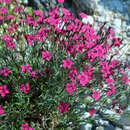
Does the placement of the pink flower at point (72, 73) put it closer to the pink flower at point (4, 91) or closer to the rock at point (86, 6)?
the pink flower at point (4, 91)

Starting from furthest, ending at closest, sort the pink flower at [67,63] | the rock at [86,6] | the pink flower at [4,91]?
the rock at [86,6], the pink flower at [4,91], the pink flower at [67,63]

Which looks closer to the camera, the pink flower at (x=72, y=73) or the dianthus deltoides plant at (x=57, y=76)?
the pink flower at (x=72, y=73)

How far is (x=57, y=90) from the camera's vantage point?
2549mm

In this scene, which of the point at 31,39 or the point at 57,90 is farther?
the point at 57,90

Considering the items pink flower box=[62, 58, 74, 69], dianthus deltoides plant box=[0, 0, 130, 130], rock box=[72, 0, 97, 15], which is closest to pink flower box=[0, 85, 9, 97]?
dianthus deltoides plant box=[0, 0, 130, 130]

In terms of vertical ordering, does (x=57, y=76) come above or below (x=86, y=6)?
below

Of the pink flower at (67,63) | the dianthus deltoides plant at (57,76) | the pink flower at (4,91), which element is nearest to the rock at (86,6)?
the dianthus deltoides plant at (57,76)

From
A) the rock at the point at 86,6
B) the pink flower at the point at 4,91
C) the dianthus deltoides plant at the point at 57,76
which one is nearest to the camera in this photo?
the pink flower at the point at 4,91

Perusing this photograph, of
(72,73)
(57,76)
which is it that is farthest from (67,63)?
(57,76)

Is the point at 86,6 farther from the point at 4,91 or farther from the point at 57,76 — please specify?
the point at 4,91

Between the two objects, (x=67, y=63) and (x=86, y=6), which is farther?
(x=86, y=6)

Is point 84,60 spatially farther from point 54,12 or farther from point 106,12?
point 106,12

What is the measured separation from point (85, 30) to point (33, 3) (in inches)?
112

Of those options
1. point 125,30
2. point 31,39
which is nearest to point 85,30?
point 31,39
